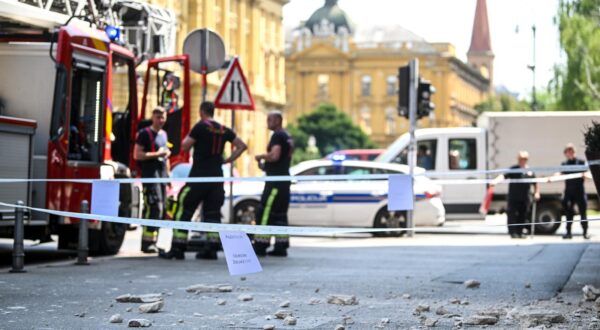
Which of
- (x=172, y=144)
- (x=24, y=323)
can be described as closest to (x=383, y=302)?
(x=24, y=323)

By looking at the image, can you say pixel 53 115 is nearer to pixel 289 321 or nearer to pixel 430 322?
pixel 289 321

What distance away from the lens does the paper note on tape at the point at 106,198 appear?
37.1 feet

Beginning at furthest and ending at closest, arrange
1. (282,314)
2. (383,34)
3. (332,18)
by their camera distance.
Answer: (332,18), (383,34), (282,314)

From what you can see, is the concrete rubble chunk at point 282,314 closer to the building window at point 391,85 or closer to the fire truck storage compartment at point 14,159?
the fire truck storage compartment at point 14,159

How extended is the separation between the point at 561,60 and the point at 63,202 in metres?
40.3

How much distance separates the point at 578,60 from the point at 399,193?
134ft

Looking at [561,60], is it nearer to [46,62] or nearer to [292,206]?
[292,206]

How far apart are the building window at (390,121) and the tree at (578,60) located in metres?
102

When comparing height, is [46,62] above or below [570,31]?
below

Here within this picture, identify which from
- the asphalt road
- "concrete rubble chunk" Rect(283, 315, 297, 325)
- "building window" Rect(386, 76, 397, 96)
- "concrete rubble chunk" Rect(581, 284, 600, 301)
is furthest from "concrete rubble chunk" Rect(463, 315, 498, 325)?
"building window" Rect(386, 76, 397, 96)

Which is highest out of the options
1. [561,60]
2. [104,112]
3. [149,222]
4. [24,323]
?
[561,60]

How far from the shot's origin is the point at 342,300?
10039 mm

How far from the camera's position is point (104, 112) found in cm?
1541

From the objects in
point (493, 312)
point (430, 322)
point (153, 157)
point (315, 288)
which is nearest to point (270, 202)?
point (153, 157)
